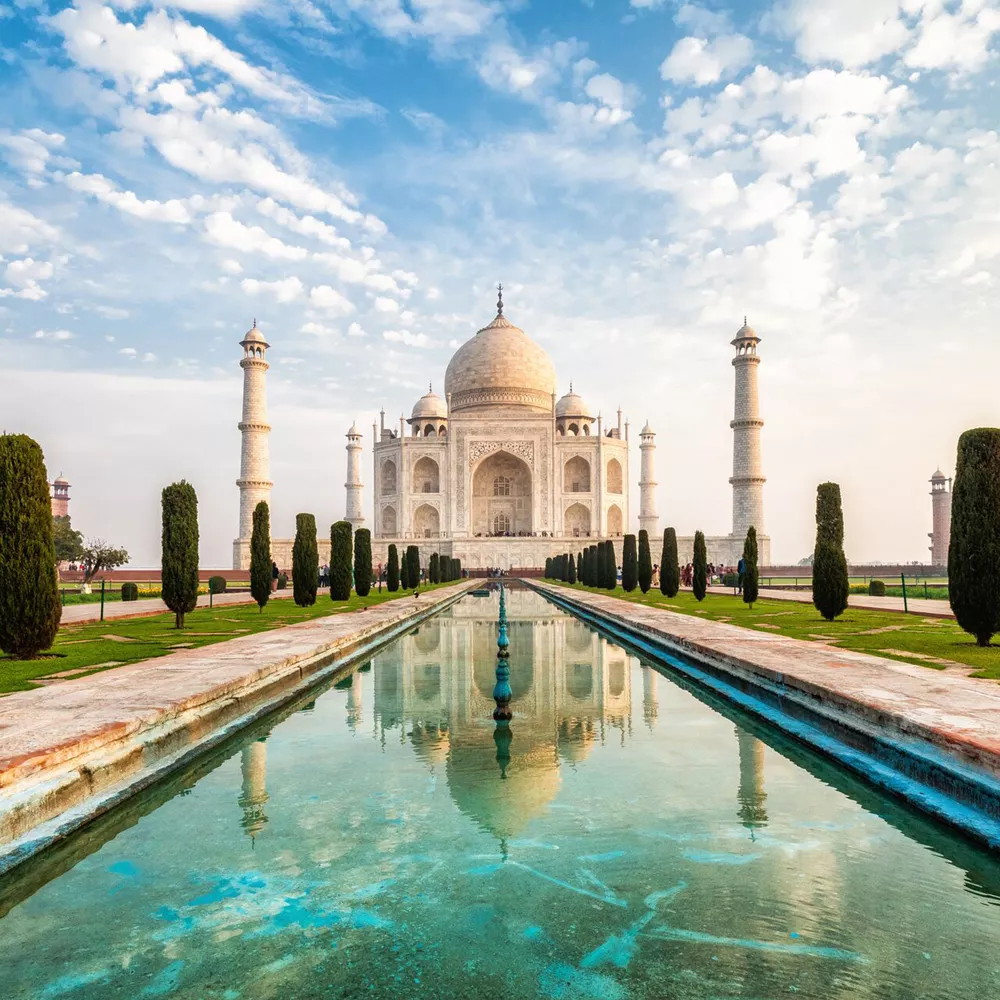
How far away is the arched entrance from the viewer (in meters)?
39.8

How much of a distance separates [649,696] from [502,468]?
34942mm

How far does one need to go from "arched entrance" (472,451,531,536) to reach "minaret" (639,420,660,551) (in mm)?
6004

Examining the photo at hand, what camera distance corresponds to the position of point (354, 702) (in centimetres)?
509

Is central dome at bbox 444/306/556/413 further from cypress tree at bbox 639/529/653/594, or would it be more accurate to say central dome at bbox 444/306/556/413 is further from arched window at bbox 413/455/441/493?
cypress tree at bbox 639/529/653/594

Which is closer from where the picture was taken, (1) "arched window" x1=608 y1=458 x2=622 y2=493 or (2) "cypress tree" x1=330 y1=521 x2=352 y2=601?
(2) "cypress tree" x1=330 y1=521 x2=352 y2=601

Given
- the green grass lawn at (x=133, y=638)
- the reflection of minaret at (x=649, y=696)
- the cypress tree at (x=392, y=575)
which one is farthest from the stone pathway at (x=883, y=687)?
the cypress tree at (x=392, y=575)

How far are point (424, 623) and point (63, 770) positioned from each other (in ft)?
27.3

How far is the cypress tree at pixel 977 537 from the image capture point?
6.86 m

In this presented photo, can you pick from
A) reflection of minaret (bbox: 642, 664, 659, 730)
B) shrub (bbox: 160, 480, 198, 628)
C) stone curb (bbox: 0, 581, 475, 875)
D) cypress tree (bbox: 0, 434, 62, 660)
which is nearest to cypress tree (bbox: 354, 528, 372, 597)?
shrub (bbox: 160, 480, 198, 628)

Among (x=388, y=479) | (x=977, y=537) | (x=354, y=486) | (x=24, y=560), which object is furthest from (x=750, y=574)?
(x=354, y=486)

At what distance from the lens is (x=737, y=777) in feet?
10.8

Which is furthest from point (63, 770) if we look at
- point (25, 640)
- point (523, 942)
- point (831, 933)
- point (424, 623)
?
point (424, 623)

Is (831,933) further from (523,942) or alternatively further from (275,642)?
(275,642)

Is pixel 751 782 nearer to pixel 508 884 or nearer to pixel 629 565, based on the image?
pixel 508 884
